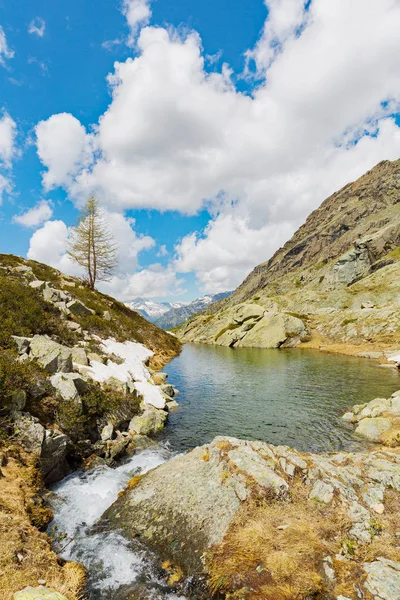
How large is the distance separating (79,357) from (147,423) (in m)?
7.59

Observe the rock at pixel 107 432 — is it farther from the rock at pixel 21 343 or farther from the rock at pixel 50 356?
the rock at pixel 21 343

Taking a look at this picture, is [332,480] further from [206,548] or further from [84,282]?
[84,282]

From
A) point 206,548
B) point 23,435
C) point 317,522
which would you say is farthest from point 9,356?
point 317,522

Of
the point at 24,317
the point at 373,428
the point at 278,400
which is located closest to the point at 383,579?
the point at 373,428

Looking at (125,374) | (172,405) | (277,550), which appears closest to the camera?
(277,550)

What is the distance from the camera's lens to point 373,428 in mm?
18500

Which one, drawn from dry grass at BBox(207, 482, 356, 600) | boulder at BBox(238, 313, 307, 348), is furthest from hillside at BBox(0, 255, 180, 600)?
boulder at BBox(238, 313, 307, 348)

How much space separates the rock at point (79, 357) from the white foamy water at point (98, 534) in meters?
9.11

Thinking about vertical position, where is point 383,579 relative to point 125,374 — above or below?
below

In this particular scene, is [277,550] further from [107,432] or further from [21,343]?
[21,343]

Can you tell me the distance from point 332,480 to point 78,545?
9644mm

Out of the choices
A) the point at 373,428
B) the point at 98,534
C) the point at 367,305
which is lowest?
the point at 373,428

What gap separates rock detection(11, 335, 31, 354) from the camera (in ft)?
55.3

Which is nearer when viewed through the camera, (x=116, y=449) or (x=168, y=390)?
(x=116, y=449)
